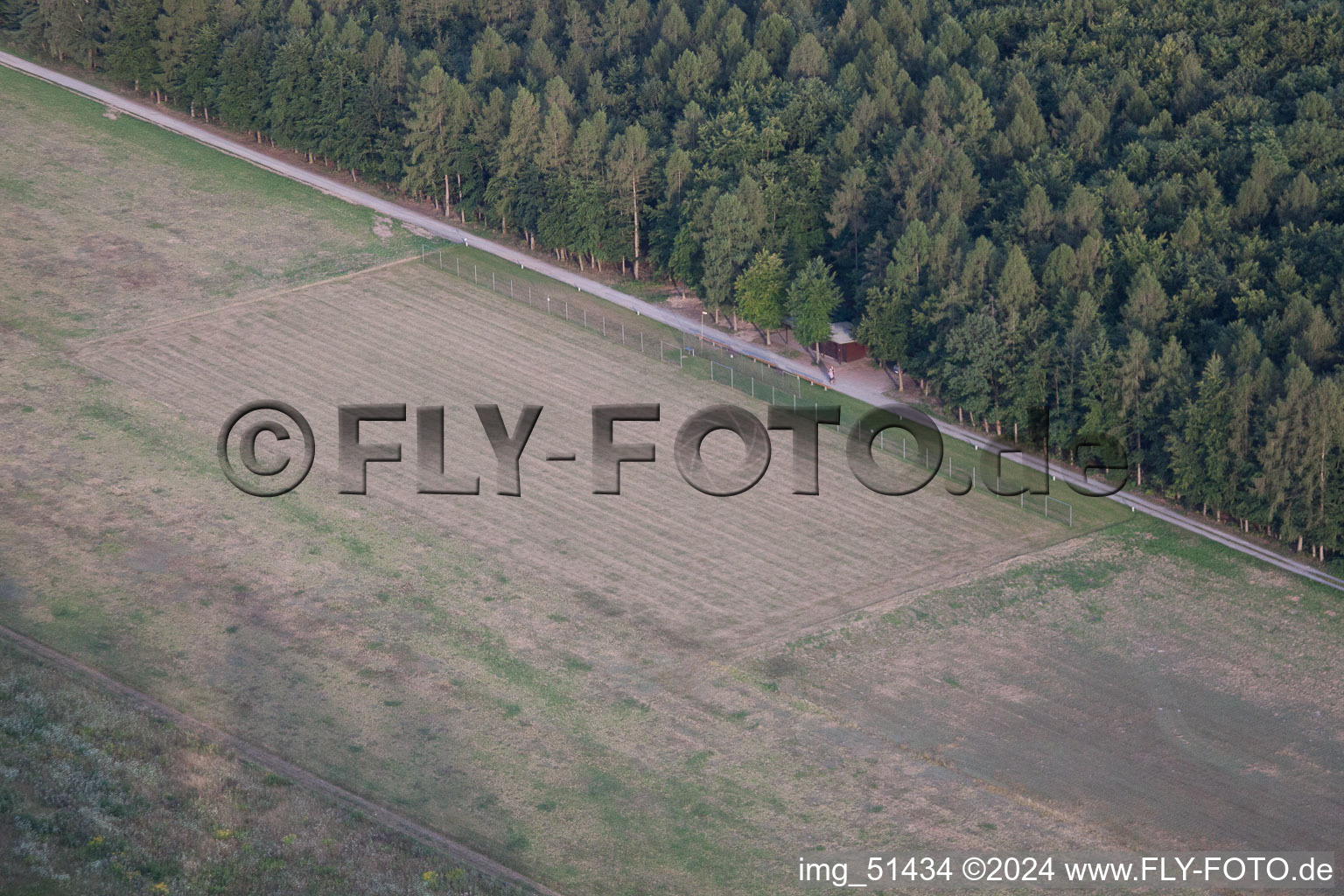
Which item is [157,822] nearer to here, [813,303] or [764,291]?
[813,303]

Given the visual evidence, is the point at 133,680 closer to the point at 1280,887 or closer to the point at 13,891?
the point at 13,891

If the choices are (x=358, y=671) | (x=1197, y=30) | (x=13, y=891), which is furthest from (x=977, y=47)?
(x=13, y=891)

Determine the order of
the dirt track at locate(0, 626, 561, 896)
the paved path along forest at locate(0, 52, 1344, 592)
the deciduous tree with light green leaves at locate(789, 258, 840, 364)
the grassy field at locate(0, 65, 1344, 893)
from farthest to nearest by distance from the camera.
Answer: the deciduous tree with light green leaves at locate(789, 258, 840, 364), the paved path along forest at locate(0, 52, 1344, 592), the grassy field at locate(0, 65, 1344, 893), the dirt track at locate(0, 626, 561, 896)

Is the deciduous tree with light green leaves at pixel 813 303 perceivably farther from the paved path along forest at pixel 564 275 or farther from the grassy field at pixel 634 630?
the grassy field at pixel 634 630
